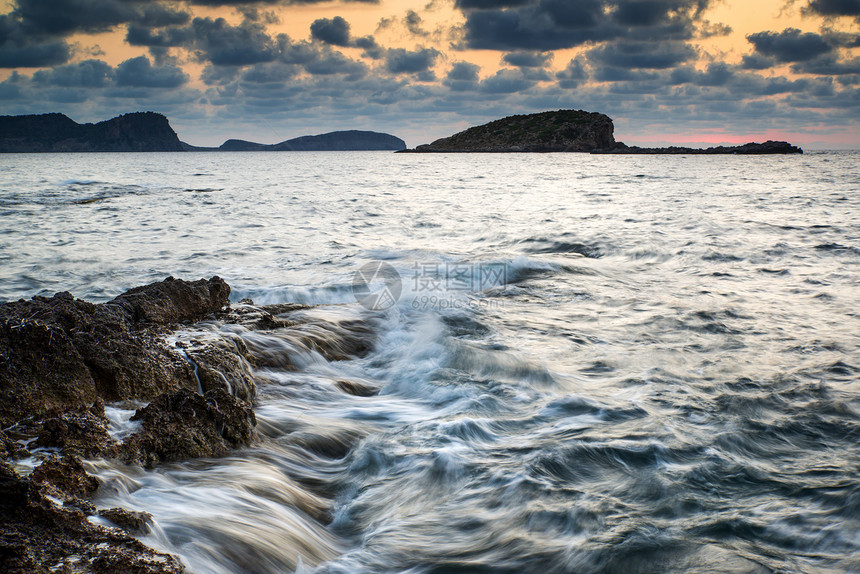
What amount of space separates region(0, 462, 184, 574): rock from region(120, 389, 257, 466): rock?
100 cm

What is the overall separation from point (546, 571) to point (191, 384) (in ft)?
10.0

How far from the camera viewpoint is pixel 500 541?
3.47m

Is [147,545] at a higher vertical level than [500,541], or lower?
higher

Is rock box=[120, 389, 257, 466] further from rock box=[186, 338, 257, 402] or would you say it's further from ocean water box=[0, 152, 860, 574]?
rock box=[186, 338, 257, 402]

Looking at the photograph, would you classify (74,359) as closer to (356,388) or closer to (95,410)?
(95,410)

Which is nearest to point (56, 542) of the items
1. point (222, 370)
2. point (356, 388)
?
point (222, 370)

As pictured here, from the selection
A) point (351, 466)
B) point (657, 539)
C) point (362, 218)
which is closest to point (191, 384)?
point (351, 466)

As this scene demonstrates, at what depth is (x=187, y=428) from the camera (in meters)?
3.84

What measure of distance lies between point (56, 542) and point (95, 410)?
1628 mm

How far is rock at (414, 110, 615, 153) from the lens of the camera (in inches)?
5822

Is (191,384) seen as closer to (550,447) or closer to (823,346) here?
(550,447)

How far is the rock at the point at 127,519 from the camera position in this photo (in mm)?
2717

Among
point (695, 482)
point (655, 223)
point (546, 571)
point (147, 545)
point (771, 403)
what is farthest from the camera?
point (655, 223)

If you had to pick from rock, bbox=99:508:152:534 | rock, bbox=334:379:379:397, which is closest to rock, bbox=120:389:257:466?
rock, bbox=99:508:152:534
